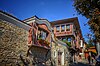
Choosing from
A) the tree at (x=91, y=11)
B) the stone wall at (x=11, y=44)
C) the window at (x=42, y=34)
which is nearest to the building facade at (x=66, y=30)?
the window at (x=42, y=34)

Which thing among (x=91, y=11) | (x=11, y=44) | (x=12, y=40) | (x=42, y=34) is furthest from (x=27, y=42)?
(x=91, y=11)

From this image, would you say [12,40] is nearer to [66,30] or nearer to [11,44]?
[11,44]

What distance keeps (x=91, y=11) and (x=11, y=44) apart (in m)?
7.61

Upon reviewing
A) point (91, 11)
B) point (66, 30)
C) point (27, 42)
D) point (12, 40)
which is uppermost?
point (66, 30)

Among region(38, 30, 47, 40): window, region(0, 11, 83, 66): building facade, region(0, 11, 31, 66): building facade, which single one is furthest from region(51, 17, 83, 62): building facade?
region(0, 11, 31, 66): building facade

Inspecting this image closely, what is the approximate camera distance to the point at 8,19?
975 centimetres

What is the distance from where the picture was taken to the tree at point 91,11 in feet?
28.9

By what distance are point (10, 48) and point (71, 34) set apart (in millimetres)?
17497

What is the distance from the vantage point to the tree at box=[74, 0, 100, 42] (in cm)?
882

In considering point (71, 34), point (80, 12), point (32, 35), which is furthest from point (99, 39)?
point (71, 34)

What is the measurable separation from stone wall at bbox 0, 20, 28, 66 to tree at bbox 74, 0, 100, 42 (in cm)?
599

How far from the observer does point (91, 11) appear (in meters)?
10.0

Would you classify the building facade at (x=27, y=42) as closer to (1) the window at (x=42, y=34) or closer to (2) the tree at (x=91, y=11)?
(1) the window at (x=42, y=34)

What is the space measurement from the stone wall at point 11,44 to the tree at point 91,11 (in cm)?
599
